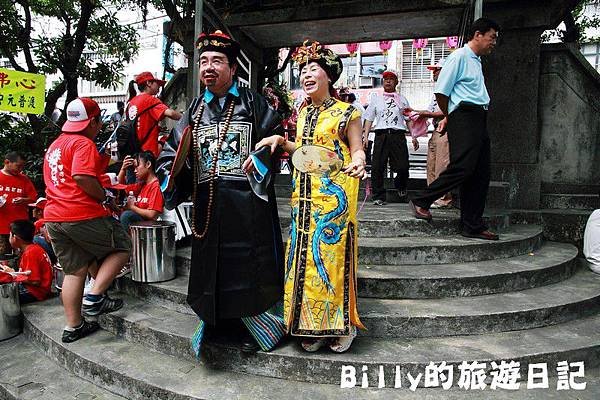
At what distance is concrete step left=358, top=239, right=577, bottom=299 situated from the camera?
3918 millimetres

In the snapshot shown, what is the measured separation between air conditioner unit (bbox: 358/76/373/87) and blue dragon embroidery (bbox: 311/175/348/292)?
21.7m

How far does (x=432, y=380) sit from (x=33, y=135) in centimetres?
846

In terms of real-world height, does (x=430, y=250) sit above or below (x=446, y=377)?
above

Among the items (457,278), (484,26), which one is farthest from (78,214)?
(484,26)

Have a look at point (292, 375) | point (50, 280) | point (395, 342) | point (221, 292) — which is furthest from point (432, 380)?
point (50, 280)

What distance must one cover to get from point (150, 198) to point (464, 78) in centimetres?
341

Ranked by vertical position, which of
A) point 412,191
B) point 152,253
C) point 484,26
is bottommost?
point 152,253

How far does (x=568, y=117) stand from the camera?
665cm

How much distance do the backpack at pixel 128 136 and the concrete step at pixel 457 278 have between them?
2978mm

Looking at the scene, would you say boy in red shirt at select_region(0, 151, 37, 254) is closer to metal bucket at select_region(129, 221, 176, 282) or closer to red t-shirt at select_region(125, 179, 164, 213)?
red t-shirt at select_region(125, 179, 164, 213)

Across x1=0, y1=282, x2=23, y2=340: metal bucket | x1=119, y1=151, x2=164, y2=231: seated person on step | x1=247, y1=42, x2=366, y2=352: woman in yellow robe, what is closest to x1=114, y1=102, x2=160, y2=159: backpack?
x1=119, y1=151, x2=164, y2=231: seated person on step

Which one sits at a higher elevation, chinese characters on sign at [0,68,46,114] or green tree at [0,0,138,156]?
green tree at [0,0,138,156]

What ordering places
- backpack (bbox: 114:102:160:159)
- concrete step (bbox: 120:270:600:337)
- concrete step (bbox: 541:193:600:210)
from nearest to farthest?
concrete step (bbox: 120:270:600:337)
backpack (bbox: 114:102:160:159)
concrete step (bbox: 541:193:600:210)

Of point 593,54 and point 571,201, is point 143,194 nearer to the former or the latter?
point 571,201
